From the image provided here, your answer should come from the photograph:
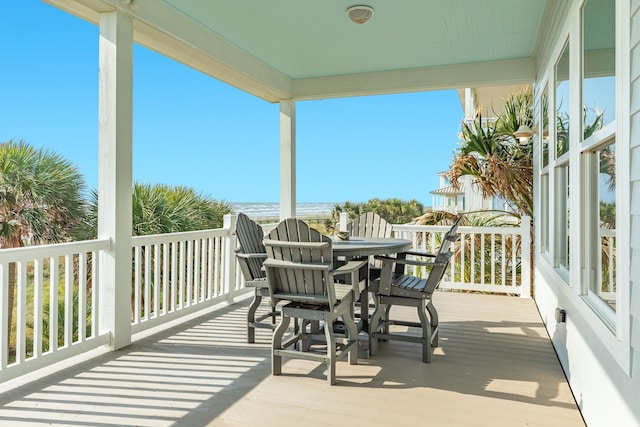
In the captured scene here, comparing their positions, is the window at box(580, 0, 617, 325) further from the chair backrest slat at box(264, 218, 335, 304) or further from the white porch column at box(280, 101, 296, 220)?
the white porch column at box(280, 101, 296, 220)

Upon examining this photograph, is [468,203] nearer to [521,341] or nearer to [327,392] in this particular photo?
[521,341]

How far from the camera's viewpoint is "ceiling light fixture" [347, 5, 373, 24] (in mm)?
4082

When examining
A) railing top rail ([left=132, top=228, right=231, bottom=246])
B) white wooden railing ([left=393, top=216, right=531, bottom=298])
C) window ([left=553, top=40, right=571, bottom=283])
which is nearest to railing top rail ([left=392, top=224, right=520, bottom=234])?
white wooden railing ([left=393, top=216, right=531, bottom=298])

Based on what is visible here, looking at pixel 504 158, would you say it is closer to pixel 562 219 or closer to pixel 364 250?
pixel 562 219

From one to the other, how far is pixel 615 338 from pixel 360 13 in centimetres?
328

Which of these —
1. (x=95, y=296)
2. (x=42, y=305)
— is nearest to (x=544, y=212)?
(x=95, y=296)

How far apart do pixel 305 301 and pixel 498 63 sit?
4.13m

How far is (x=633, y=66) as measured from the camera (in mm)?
1652

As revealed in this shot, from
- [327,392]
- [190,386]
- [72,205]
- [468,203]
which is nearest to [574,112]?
[327,392]

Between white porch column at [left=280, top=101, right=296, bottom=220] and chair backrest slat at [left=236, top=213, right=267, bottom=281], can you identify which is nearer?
chair backrest slat at [left=236, top=213, right=267, bottom=281]

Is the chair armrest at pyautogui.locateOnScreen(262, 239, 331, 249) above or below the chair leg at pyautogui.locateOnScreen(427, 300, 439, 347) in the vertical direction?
above

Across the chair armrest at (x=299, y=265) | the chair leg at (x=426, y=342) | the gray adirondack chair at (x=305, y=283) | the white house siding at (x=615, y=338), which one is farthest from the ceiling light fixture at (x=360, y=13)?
the chair leg at (x=426, y=342)

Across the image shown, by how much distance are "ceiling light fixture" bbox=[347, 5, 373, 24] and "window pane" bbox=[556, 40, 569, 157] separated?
5.26ft

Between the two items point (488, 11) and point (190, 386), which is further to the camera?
point (488, 11)
